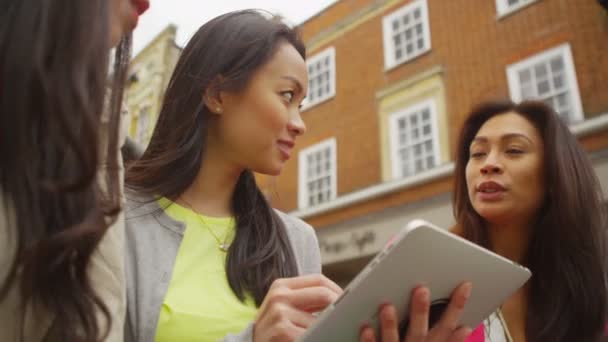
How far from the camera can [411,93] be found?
9453 millimetres

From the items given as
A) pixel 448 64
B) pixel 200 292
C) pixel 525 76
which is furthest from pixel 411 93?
pixel 200 292

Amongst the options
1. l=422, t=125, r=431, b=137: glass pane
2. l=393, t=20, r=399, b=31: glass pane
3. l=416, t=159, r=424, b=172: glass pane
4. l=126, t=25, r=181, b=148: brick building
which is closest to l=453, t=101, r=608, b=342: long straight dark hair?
l=416, t=159, r=424, b=172: glass pane

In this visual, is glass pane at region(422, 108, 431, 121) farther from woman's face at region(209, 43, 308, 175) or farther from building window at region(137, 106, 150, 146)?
building window at region(137, 106, 150, 146)

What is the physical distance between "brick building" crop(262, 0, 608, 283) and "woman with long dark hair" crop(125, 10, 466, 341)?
511 cm

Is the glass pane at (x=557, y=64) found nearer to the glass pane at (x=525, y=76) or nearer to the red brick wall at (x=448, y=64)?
the red brick wall at (x=448, y=64)

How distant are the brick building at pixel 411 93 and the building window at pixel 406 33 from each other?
0.02 metres

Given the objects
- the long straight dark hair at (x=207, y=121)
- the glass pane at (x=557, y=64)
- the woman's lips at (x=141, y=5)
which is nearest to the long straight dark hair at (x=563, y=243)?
the long straight dark hair at (x=207, y=121)

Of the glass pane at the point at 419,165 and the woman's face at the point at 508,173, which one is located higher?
the glass pane at the point at 419,165

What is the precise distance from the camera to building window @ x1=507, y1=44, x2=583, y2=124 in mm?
7531

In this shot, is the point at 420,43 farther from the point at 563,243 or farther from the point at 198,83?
the point at 198,83

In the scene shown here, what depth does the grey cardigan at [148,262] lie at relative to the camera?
48.3 inches

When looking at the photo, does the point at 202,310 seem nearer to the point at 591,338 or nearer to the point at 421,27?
the point at 591,338

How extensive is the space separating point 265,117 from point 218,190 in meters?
0.31

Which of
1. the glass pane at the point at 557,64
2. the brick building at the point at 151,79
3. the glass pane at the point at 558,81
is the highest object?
the brick building at the point at 151,79
